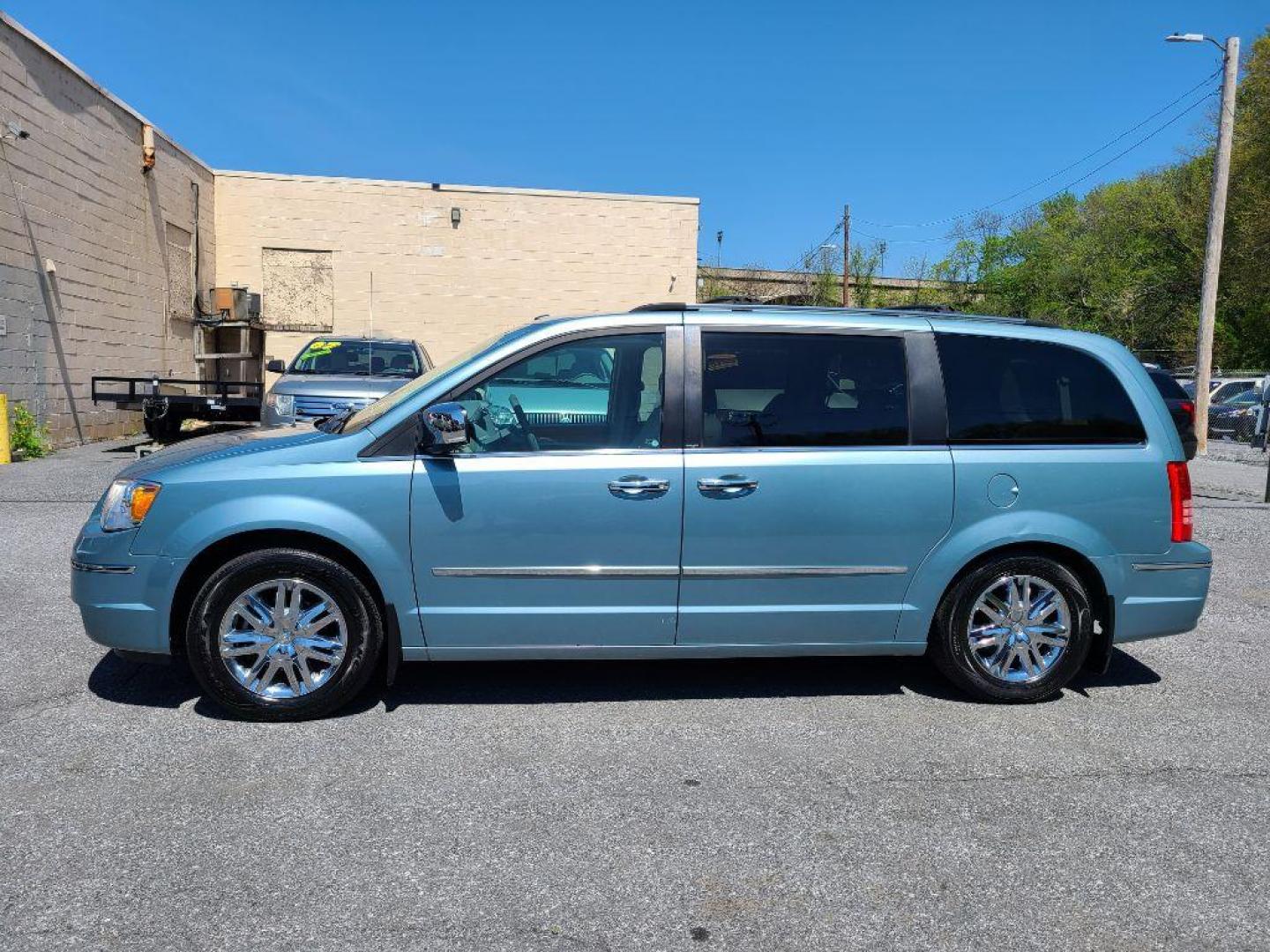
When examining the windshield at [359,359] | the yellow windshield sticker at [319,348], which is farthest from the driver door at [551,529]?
the yellow windshield sticker at [319,348]

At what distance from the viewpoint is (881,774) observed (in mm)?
3928

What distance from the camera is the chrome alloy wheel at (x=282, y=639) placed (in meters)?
4.26

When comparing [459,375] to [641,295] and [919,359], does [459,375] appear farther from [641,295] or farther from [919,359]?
[641,295]

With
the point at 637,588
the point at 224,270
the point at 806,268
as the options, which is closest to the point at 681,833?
the point at 637,588

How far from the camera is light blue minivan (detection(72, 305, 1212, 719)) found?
427 cm

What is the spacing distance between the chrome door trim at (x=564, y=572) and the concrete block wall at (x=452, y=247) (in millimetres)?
18831

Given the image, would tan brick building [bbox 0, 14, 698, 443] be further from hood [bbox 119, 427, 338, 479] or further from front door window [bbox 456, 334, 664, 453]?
front door window [bbox 456, 334, 664, 453]

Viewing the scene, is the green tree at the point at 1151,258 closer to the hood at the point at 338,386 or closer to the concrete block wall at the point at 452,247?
the concrete block wall at the point at 452,247

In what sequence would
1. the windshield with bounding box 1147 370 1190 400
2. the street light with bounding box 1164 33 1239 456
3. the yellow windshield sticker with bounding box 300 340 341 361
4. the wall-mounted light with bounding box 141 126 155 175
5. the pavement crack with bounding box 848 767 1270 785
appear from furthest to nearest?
1. the street light with bounding box 1164 33 1239 456
2. the wall-mounted light with bounding box 141 126 155 175
3. the windshield with bounding box 1147 370 1190 400
4. the yellow windshield sticker with bounding box 300 340 341 361
5. the pavement crack with bounding box 848 767 1270 785

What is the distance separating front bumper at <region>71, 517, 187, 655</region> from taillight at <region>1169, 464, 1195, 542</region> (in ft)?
14.7

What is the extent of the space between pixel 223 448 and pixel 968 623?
3.54 metres

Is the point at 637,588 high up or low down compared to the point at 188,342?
down

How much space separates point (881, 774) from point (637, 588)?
127 centimetres

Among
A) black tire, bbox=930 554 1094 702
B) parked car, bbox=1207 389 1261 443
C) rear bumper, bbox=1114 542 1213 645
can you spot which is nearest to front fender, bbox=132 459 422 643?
black tire, bbox=930 554 1094 702
